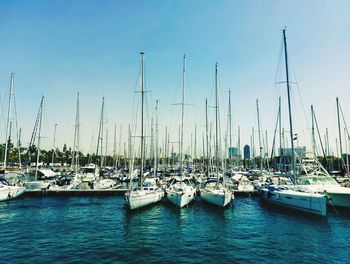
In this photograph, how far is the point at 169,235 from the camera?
893 inches

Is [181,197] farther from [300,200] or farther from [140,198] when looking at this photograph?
[300,200]

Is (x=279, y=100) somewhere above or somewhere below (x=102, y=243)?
above

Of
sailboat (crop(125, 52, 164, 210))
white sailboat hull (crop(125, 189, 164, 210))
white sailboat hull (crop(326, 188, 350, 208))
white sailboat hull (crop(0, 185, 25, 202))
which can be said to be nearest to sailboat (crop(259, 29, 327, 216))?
white sailboat hull (crop(326, 188, 350, 208))

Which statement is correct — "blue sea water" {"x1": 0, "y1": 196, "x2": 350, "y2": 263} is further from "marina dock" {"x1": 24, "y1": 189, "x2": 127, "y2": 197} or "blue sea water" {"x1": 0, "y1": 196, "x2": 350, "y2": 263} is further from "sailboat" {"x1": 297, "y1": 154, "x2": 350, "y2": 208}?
"marina dock" {"x1": 24, "y1": 189, "x2": 127, "y2": 197}

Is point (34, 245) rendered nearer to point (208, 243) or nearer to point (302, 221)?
point (208, 243)

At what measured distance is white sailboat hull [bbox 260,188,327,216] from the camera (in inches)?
1156

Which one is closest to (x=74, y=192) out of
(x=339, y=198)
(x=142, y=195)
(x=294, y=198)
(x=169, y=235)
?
(x=142, y=195)

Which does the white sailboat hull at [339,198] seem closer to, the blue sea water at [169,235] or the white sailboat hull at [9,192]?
the blue sea water at [169,235]

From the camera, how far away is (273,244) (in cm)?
2038

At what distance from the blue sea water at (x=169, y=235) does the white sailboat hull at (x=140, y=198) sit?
89 cm

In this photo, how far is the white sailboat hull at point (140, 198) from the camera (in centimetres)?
3142

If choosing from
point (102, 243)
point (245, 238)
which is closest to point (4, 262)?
point (102, 243)

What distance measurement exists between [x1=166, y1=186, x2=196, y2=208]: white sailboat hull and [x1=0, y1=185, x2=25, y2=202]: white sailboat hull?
2423 centimetres

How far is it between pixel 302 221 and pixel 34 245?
25.6 m
